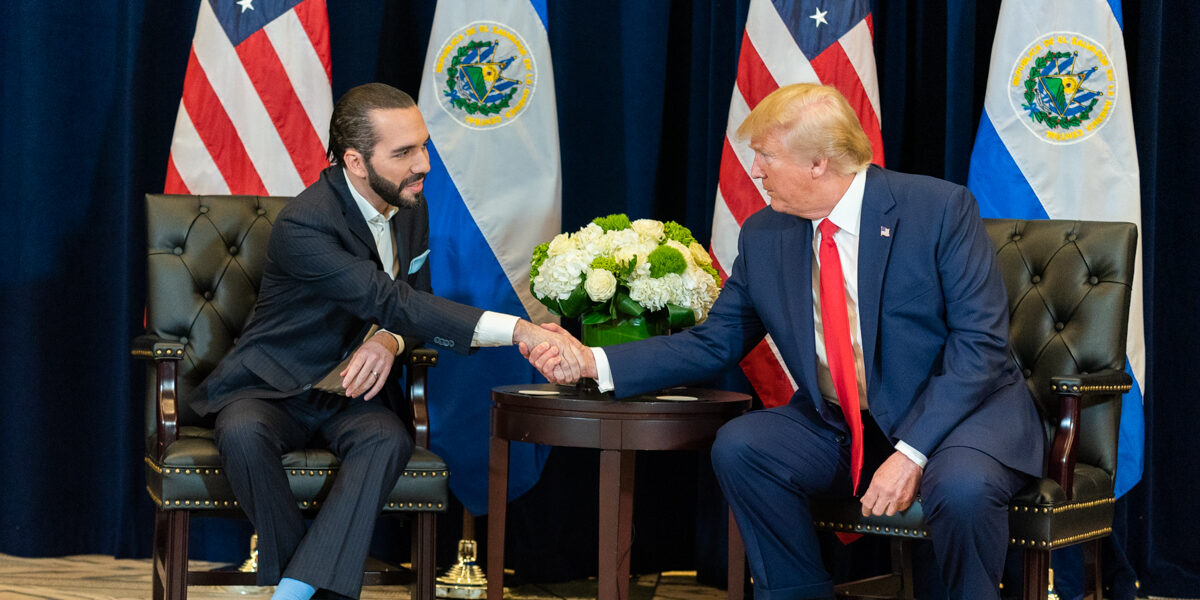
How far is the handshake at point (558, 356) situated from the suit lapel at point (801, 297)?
46cm

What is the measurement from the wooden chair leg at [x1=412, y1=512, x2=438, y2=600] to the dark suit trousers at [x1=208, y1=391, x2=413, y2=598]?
0.54 ft

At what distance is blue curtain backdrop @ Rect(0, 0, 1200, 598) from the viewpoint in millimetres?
4082

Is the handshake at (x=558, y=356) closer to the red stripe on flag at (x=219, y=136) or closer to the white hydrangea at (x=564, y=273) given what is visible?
the white hydrangea at (x=564, y=273)

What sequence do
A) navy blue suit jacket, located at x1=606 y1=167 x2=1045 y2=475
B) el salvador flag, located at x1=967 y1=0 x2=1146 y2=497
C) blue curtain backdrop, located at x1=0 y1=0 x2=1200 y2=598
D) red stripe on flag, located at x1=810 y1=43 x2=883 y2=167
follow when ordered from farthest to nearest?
blue curtain backdrop, located at x1=0 y1=0 x2=1200 y2=598 < red stripe on flag, located at x1=810 y1=43 x2=883 y2=167 < el salvador flag, located at x1=967 y1=0 x2=1146 y2=497 < navy blue suit jacket, located at x1=606 y1=167 x2=1045 y2=475

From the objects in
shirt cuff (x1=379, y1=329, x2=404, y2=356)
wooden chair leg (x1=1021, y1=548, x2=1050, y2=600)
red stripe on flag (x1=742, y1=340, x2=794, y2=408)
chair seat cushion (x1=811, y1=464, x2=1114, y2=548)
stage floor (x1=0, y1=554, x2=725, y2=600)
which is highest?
shirt cuff (x1=379, y1=329, x2=404, y2=356)

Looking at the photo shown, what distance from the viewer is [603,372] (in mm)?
2971

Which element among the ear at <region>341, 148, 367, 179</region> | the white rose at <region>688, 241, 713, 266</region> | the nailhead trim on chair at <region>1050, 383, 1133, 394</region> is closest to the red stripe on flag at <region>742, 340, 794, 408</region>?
the white rose at <region>688, 241, 713, 266</region>

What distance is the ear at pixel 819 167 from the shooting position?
283 centimetres

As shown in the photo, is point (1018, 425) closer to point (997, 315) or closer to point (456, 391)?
point (997, 315)

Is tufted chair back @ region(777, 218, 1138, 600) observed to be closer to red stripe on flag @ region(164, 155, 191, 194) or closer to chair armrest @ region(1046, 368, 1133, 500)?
chair armrest @ region(1046, 368, 1133, 500)

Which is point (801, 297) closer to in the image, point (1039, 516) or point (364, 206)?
point (1039, 516)

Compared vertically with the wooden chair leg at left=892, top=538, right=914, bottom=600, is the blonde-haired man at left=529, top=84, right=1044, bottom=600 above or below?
above

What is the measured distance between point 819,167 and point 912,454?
680mm

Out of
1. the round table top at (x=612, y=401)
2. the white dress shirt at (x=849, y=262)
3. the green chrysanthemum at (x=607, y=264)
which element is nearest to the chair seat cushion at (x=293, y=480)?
the round table top at (x=612, y=401)
